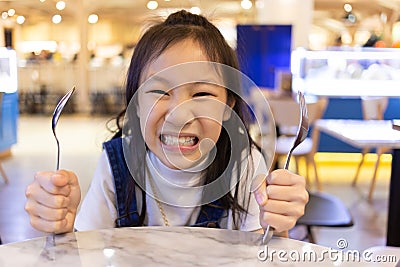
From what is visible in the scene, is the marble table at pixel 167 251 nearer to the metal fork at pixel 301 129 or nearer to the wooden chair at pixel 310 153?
the metal fork at pixel 301 129

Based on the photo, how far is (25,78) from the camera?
8.38m

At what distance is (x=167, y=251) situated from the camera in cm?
61

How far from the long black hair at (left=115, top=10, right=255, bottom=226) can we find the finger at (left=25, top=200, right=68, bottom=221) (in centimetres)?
25

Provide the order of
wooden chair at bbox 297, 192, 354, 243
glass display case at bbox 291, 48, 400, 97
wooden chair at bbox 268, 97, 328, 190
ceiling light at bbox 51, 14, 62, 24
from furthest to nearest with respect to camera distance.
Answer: ceiling light at bbox 51, 14, 62, 24 → glass display case at bbox 291, 48, 400, 97 → wooden chair at bbox 268, 97, 328, 190 → wooden chair at bbox 297, 192, 354, 243

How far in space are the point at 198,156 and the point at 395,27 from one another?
6195mm

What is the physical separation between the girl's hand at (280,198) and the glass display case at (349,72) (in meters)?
3.61

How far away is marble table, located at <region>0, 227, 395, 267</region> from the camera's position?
580mm

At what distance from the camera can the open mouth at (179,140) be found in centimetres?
82

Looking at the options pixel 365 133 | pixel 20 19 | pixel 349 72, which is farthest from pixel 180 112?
pixel 20 19

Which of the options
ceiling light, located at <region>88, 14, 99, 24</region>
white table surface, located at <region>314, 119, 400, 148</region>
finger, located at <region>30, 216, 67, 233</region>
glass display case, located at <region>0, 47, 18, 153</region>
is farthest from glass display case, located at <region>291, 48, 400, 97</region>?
ceiling light, located at <region>88, 14, 99, 24</region>

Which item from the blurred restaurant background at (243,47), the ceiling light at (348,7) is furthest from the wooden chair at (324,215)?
the ceiling light at (348,7)

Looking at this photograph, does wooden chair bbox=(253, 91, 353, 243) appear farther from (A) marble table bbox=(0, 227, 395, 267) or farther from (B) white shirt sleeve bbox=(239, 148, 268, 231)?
(A) marble table bbox=(0, 227, 395, 267)

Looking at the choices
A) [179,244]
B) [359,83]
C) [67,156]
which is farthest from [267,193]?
[67,156]

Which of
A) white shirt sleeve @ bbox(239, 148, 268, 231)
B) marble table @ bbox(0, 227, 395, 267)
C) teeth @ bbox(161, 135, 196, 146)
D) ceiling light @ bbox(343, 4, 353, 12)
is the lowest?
white shirt sleeve @ bbox(239, 148, 268, 231)
